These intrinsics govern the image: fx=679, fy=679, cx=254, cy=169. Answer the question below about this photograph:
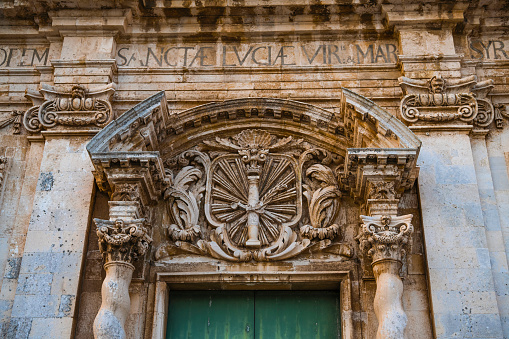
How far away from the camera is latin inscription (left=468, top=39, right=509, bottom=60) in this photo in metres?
9.84

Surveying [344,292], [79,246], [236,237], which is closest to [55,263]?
[79,246]

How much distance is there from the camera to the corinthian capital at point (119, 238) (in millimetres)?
7887

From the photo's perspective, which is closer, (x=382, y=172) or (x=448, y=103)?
(x=382, y=172)

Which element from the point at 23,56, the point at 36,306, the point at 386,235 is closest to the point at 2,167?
the point at 23,56

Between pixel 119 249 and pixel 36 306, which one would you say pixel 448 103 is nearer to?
pixel 119 249

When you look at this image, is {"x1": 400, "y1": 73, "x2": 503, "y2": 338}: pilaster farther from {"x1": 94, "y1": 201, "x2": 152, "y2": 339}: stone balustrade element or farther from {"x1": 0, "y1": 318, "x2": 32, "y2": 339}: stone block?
{"x1": 0, "y1": 318, "x2": 32, "y2": 339}: stone block

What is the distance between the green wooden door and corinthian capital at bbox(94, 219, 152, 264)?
0.98m

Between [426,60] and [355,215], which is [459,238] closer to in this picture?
[355,215]

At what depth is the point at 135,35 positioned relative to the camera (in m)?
10.1

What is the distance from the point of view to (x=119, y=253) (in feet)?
26.0

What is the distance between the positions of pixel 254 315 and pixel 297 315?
1.75 ft

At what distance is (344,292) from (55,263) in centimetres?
352

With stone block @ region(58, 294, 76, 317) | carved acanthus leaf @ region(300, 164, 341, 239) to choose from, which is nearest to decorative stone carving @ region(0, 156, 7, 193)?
stone block @ region(58, 294, 76, 317)

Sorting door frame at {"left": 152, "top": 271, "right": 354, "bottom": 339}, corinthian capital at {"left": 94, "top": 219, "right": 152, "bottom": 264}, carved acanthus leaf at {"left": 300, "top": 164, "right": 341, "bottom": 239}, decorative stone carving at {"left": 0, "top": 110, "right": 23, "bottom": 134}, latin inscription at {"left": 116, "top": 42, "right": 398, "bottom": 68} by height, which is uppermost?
latin inscription at {"left": 116, "top": 42, "right": 398, "bottom": 68}
